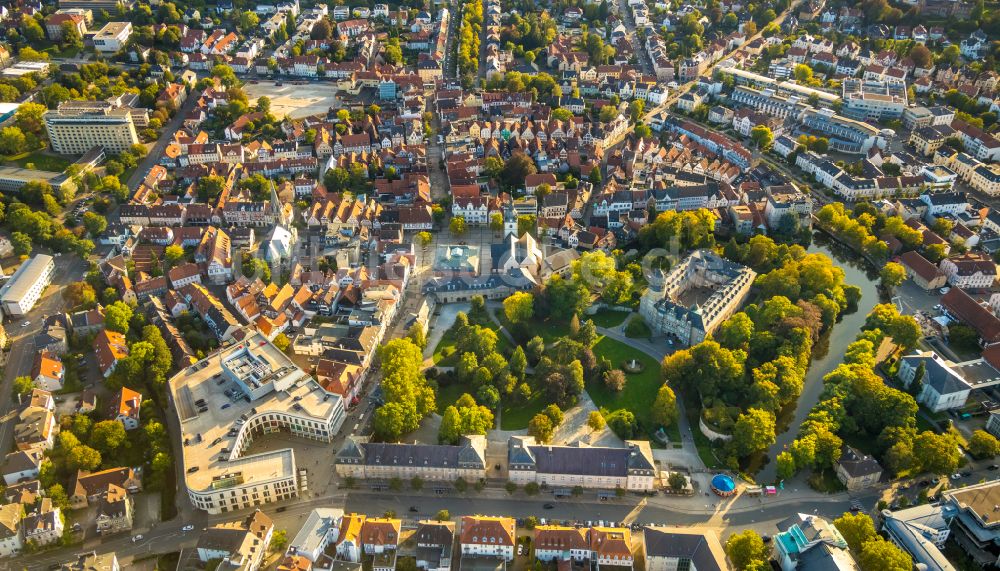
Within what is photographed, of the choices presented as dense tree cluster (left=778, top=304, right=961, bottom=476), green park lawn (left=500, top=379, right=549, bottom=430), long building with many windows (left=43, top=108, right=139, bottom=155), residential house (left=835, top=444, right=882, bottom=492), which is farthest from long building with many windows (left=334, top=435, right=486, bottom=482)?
long building with many windows (left=43, top=108, right=139, bottom=155)

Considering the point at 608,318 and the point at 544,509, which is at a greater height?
the point at 608,318

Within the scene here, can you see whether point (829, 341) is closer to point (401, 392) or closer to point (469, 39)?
point (401, 392)

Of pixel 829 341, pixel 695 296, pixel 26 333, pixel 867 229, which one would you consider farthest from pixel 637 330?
pixel 26 333

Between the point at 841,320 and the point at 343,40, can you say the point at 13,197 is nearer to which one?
the point at 343,40

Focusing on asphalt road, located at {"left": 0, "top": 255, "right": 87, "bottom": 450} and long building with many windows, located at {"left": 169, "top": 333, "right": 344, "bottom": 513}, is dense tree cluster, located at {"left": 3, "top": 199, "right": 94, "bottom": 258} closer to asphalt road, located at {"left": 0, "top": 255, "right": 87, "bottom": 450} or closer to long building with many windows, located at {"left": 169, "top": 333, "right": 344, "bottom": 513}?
asphalt road, located at {"left": 0, "top": 255, "right": 87, "bottom": 450}

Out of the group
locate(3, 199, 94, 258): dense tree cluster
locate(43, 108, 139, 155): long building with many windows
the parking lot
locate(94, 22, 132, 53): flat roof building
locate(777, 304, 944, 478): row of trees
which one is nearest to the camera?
locate(777, 304, 944, 478): row of trees
